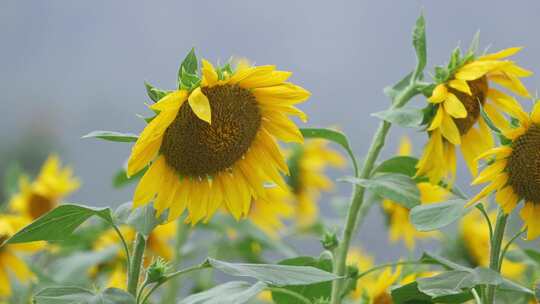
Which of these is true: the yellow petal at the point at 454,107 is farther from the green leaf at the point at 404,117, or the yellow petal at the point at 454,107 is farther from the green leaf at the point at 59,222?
the green leaf at the point at 59,222

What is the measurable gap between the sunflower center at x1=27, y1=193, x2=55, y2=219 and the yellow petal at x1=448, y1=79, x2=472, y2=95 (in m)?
0.94

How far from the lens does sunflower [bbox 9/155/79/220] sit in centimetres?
174

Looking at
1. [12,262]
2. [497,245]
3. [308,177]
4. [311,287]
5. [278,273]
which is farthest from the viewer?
[308,177]

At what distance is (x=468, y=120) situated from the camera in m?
1.08

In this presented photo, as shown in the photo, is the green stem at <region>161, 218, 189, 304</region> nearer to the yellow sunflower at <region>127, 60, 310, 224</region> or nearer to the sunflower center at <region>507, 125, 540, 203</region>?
the yellow sunflower at <region>127, 60, 310, 224</region>

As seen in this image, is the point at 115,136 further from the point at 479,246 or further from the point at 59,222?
the point at 479,246

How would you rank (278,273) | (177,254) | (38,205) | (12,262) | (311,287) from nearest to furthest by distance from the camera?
(278,273) < (311,287) < (12,262) < (177,254) < (38,205)

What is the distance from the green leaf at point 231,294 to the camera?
0.82 metres

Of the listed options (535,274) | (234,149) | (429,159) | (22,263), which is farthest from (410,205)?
(22,263)

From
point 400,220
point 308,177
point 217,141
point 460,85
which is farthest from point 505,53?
point 308,177

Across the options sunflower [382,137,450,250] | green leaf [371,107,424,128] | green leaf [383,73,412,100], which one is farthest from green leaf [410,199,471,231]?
sunflower [382,137,450,250]

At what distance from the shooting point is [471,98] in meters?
1.06

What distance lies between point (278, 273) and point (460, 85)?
0.32m

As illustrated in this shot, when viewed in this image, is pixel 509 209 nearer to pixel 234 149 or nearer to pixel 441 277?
pixel 441 277
